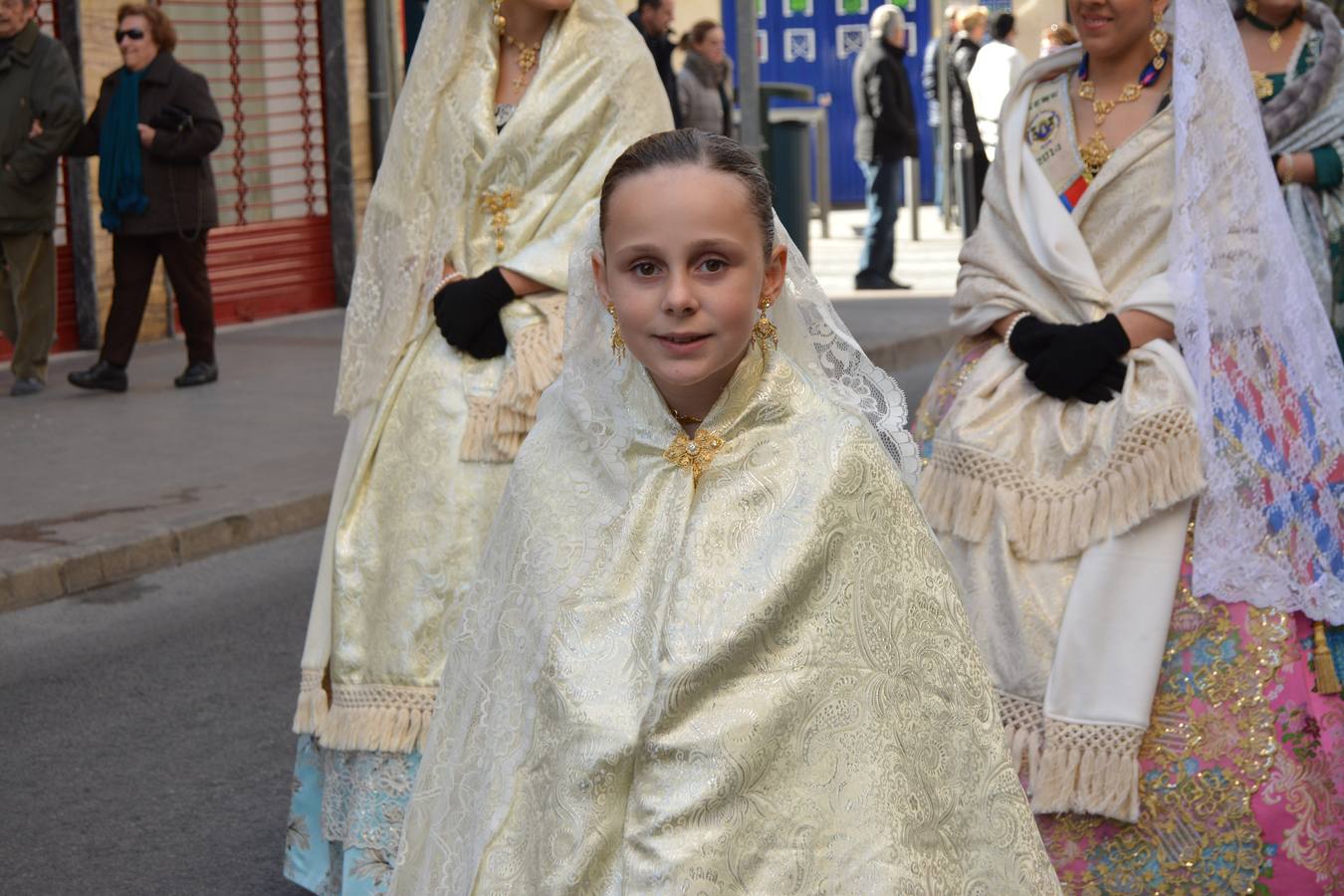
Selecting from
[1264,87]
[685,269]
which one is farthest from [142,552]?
[685,269]

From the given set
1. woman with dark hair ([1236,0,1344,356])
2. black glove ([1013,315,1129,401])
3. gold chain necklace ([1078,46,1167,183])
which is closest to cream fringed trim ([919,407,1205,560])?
black glove ([1013,315,1129,401])

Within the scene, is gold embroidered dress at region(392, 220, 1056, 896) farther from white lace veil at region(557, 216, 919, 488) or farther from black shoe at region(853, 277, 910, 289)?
black shoe at region(853, 277, 910, 289)

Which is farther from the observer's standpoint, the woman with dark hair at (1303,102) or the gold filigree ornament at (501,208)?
the woman with dark hair at (1303,102)

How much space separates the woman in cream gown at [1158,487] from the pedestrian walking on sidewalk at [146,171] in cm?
770

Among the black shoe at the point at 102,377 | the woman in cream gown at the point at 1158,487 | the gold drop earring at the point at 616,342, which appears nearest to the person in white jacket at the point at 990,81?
the black shoe at the point at 102,377

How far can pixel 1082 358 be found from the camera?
4.46 m

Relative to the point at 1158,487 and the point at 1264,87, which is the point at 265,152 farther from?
the point at 1158,487

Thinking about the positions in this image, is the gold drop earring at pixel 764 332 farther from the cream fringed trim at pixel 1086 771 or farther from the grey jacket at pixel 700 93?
the grey jacket at pixel 700 93

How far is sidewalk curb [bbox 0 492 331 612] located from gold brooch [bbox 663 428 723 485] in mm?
5248

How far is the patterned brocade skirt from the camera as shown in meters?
4.26

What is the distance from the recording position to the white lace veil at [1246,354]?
437 cm

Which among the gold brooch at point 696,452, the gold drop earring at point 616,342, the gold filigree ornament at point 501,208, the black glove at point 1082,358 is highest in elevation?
the gold filigree ornament at point 501,208

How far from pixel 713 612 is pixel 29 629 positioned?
5.13 m

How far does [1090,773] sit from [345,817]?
152cm
